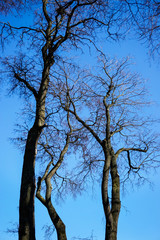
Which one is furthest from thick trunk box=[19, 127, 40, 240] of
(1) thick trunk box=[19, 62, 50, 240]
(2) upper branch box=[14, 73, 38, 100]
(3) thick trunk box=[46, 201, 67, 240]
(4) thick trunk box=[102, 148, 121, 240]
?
(4) thick trunk box=[102, 148, 121, 240]

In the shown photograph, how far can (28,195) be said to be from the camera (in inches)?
263

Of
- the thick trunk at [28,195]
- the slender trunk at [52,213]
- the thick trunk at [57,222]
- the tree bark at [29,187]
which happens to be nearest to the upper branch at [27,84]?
the tree bark at [29,187]

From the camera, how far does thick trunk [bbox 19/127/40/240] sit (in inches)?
253

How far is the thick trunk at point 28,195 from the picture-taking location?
6.44 meters

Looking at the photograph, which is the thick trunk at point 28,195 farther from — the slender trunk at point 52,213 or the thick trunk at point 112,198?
the thick trunk at point 112,198

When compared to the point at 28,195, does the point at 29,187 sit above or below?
above

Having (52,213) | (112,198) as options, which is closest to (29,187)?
(52,213)

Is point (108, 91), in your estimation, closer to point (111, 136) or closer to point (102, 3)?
point (111, 136)

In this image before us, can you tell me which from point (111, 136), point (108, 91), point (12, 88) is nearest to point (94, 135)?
point (111, 136)

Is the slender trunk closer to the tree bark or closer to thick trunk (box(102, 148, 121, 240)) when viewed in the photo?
thick trunk (box(102, 148, 121, 240))

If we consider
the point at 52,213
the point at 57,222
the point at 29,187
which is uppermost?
the point at 29,187

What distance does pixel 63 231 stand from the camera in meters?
7.98

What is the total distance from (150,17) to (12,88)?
481cm

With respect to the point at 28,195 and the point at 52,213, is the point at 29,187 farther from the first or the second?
the point at 52,213
